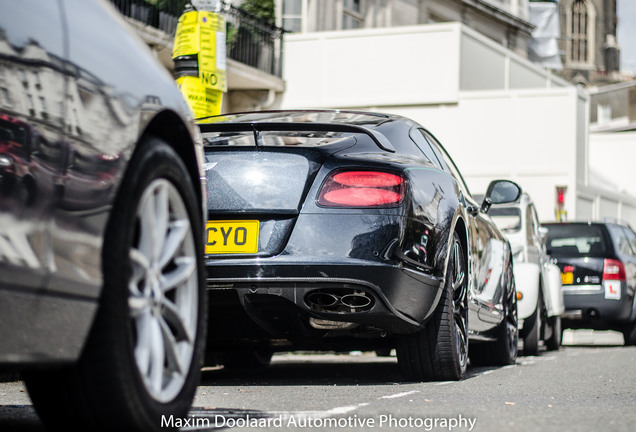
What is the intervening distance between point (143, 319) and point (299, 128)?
2.97 m

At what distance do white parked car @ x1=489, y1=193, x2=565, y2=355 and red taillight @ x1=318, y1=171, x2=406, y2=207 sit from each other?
448 centimetres

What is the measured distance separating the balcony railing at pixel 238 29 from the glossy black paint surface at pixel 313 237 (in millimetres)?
12834

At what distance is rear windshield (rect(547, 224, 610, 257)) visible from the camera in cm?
1433

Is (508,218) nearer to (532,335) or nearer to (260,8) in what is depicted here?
(532,335)

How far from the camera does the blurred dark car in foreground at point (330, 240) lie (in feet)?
18.2

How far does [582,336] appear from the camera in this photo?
61.6ft

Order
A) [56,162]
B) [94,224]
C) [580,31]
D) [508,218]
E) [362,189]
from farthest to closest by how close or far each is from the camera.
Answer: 1. [580,31]
2. [508,218]
3. [362,189]
4. [94,224]
5. [56,162]

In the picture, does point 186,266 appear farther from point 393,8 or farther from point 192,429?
point 393,8

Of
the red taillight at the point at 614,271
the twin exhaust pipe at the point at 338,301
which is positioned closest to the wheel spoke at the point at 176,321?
the twin exhaust pipe at the point at 338,301

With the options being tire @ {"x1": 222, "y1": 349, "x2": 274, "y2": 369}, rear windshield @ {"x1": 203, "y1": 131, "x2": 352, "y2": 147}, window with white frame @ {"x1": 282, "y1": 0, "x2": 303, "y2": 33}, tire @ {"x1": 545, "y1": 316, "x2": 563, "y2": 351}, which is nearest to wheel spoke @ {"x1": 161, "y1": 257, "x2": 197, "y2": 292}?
rear windshield @ {"x1": 203, "y1": 131, "x2": 352, "y2": 147}

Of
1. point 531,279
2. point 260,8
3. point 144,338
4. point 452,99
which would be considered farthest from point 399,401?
point 260,8

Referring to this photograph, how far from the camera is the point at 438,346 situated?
616 cm

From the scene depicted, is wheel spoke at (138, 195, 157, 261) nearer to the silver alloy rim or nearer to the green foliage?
the silver alloy rim

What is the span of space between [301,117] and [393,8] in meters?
24.3
